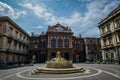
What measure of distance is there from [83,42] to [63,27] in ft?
42.7

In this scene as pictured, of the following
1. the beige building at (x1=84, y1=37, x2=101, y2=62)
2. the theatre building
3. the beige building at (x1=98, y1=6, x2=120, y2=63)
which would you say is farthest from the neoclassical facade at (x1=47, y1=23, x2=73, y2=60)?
the beige building at (x1=98, y1=6, x2=120, y2=63)

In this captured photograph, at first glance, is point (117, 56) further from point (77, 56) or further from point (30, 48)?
point (30, 48)

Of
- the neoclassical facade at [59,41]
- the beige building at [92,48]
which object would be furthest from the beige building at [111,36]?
the beige building at [92,48]

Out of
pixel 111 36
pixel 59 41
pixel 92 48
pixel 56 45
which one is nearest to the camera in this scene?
pixel 111 36

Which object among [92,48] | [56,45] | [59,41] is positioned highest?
[59,41]

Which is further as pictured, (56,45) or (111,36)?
(56,45)

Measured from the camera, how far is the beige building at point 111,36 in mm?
26391

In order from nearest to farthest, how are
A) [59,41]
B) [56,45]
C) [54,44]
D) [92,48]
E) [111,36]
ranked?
1. [111,36]
2. [56,45]
3. [54,44]
4. [59,41]
5. [92,48]

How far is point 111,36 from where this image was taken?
2883cm

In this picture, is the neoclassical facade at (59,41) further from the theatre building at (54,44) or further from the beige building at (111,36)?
the beige building at (111,36)

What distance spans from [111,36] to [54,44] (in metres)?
20.3

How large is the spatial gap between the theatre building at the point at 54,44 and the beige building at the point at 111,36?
1290 cm

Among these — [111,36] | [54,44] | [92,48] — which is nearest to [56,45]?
[54,44]

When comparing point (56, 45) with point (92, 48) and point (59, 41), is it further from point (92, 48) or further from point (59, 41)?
point (92, 48)
